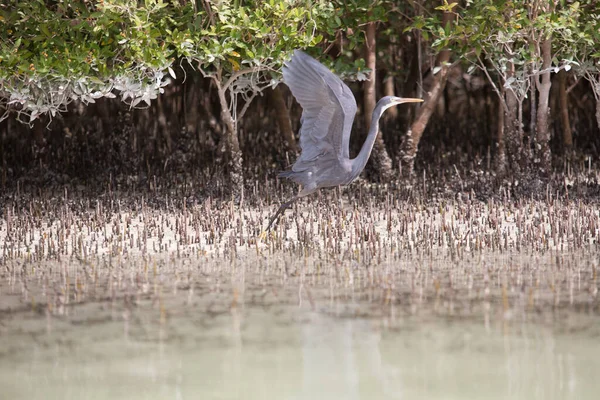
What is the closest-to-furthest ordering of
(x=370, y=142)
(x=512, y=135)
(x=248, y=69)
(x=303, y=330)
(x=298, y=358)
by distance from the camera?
(x=298, y=358)
(x=303, y=330)
(x=370, y=142)
(x=248, y=69)
(x=512, y=135)

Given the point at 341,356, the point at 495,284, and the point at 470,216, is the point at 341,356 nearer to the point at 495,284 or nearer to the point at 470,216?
the point at 495,284

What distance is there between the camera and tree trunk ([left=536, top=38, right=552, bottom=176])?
10805mm

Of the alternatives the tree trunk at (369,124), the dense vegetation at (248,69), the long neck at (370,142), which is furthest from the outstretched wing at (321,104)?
the tree trunk at (369,124)

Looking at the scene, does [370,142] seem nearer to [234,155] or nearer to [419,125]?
[234,155]

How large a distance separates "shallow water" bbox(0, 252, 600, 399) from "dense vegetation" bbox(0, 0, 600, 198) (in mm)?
2595

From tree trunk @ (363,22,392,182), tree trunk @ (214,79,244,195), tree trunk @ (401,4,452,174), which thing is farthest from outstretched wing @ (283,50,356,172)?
tree trunk @ (401,4,452,174)

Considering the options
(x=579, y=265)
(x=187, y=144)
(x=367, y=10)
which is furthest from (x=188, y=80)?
(x=579, y=265)

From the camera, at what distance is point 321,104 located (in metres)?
8.14

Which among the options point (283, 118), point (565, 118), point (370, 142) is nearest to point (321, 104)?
point (370, 142)

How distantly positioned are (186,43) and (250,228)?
1767 millimetres

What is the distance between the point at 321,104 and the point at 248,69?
2476mm

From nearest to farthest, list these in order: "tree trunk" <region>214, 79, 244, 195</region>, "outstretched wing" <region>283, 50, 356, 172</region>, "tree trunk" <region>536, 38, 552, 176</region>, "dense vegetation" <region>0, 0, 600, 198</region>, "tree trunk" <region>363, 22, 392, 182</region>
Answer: "outstretched wing" <region>283, 50, 356, 172</region>, "dense vegetation" <region>0, 0, 600, 198</region>, "tree trunk" <region>536, 38, 552, 176</region>, "tree trunk" <region>214, 79, 244, 195</region>, "tree trunk" <region>363, 22, 392, 182</region>

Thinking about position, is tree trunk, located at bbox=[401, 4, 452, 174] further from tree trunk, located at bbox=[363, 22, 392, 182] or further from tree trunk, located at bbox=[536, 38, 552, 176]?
tree trunk, located at bbox=[536, 38, 552, 176]

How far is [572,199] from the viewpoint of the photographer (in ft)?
35.1
